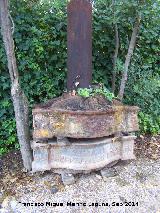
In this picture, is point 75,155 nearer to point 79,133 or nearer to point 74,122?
point 79,133

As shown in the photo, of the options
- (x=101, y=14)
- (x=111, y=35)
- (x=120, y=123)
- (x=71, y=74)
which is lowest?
(x=120, y=123)

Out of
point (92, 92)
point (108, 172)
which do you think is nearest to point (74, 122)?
point (92, 92)

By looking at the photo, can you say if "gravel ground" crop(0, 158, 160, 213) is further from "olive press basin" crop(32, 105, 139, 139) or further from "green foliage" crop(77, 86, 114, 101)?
"green foliage" crop(77, 86, 114, 101)

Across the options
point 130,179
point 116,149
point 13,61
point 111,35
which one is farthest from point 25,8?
point 130,179

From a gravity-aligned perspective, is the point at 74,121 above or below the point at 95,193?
above

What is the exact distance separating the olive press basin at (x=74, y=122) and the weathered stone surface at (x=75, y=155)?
0.16m

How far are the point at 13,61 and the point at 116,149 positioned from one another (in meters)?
1.79

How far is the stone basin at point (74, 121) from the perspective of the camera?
3467 millimetres

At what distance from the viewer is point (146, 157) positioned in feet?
14.5

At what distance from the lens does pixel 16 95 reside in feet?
11.9

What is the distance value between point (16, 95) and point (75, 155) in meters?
1.08

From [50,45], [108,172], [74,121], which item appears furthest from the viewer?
[50,45]

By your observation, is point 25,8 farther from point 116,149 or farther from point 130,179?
point 130,179

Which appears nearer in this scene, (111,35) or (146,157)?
(146,157)
